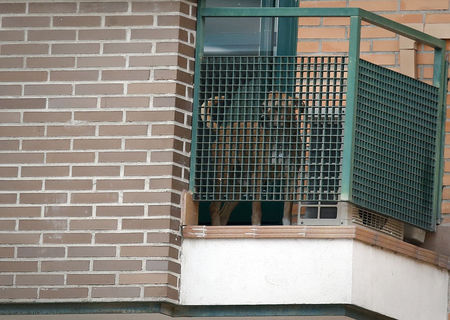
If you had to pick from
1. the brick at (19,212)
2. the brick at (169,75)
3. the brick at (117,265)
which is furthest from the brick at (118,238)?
the brick at (169,75)

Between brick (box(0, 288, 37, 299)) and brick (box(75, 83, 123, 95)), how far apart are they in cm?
136

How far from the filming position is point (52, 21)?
38.6ft

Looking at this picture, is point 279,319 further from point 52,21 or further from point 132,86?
point 52,21

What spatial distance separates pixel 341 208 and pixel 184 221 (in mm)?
1040

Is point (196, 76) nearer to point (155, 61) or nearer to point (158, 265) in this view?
point (155, 61)

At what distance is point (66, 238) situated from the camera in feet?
37.3

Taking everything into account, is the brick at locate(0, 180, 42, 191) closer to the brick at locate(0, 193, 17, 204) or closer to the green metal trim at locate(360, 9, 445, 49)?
the brick at locate(0, 193, 17, 204)

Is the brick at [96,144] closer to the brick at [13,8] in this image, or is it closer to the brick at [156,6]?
the brick at [156,6]

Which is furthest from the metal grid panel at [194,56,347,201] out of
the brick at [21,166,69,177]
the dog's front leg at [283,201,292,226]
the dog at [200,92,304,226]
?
the brick at [21,166,69,177]

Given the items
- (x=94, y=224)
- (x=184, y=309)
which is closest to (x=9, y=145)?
(x=94, y=224)

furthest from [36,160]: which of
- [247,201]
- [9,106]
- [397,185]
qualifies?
[397,185]

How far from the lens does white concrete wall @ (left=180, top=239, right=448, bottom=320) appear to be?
1120cm

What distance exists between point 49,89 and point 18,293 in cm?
139

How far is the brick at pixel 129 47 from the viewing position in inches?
456
